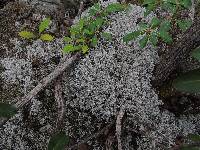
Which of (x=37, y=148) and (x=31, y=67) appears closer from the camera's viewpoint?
(x=37, y=148)

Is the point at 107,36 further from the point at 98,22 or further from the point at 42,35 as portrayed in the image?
the point at 42,35

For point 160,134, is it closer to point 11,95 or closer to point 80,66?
point 80,66

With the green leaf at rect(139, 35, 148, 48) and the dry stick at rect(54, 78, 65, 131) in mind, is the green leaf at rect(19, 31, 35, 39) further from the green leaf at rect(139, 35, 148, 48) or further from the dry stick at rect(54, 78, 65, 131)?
the green leaf at rect(139, 35, 148, 48)

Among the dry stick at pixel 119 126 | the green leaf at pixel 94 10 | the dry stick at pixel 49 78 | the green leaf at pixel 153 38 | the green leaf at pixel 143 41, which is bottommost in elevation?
the dry stick at pixel 119 126

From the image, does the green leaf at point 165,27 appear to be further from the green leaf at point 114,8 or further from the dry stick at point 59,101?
the dry stick at point 59,101

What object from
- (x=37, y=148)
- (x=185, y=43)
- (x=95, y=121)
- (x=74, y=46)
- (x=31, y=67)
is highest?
(x=185, y=43)

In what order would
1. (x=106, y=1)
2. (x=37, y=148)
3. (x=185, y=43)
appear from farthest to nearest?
(x=106, y=1), (x=37, y=148), (x=185, y=43)

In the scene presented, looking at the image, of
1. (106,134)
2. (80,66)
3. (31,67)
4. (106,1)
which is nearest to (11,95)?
(31,67)

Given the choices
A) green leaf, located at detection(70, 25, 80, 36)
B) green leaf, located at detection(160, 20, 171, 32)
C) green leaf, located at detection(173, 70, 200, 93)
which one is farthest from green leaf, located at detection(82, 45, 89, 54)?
green leaf, located at detection(173, 70, 200, 93)

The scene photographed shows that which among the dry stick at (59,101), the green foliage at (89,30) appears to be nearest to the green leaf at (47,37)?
the green foliage at (89,30)
